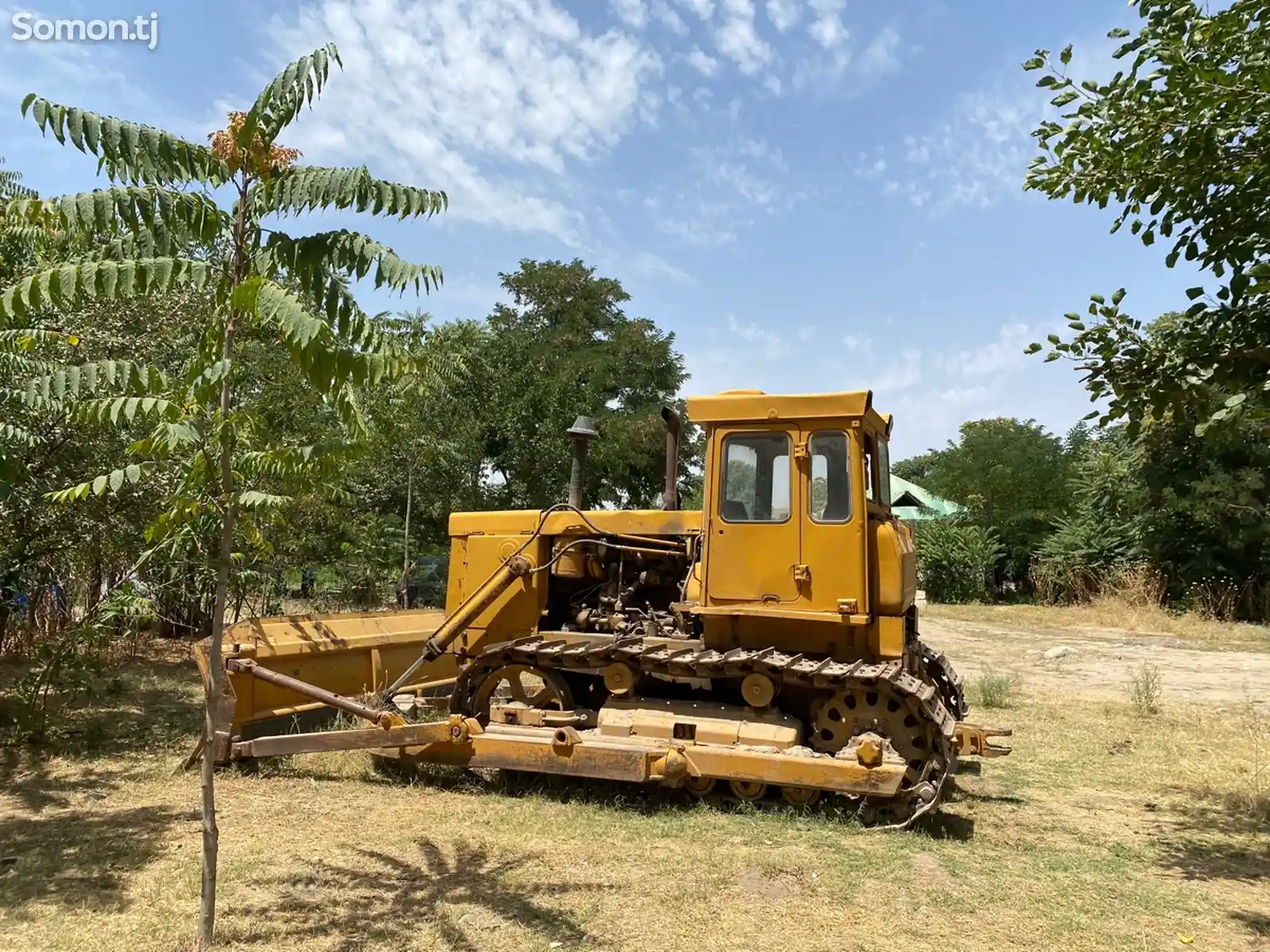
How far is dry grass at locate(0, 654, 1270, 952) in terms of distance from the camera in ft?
13.8

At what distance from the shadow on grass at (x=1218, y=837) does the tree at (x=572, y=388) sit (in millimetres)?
14496

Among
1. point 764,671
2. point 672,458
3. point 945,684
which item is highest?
point 672,458

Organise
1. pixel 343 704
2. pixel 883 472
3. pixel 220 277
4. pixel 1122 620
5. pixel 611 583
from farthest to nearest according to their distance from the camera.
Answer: pixel 1122 620 < pixel 611 583 < pixel 883 472 < pixel 343 704 < pixel 220 277

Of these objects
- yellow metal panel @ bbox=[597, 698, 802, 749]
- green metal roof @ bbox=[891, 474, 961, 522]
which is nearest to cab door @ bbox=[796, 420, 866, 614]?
yellow metal panel @ bbox=[597, 698, 802, 749]

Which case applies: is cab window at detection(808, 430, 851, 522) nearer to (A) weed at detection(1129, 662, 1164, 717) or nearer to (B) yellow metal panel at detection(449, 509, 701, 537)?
(B) yellow metal panel at detection(449, 509, 701, 537)

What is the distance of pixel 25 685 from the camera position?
7375 mm

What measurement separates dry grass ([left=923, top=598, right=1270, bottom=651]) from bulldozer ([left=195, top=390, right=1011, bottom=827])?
13.8m

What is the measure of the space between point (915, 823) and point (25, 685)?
269 inches

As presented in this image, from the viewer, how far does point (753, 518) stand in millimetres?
6469

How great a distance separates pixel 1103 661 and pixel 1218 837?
9.57 metres

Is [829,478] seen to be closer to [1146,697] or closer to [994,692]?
[994,692]

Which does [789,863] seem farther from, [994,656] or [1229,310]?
[994,656]

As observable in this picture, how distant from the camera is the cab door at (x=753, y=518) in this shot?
6.36 metres

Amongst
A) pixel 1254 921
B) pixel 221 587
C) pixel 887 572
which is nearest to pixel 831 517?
pixel 887 572
